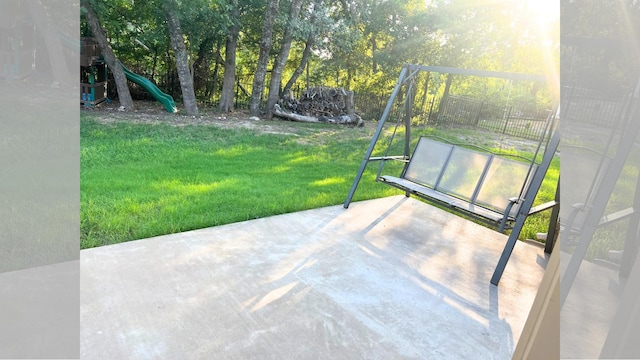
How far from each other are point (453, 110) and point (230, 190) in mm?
9587

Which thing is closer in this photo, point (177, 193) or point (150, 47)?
point (177, 193)

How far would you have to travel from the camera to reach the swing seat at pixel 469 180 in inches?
130

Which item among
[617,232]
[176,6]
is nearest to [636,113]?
[617,232]

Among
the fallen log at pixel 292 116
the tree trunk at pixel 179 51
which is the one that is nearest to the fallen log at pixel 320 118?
the fallen log at pixel 292 116

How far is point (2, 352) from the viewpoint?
1.75 m

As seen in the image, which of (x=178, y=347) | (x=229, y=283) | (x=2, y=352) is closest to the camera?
(x=2, y=352)

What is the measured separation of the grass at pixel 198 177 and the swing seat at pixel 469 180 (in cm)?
77

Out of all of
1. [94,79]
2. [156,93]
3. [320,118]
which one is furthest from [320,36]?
[94,79]

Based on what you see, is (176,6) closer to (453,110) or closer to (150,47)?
(150,47)

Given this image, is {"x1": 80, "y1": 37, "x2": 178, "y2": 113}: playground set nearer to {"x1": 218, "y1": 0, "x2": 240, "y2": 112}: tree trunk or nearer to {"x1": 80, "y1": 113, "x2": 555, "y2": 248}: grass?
{"x1": 218, "y1": 0, "x2": 240, "y2": 112}: tree trunk

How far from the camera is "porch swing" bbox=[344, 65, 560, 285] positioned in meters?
3.09

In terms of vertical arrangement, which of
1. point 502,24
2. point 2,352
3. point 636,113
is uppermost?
point 502,24

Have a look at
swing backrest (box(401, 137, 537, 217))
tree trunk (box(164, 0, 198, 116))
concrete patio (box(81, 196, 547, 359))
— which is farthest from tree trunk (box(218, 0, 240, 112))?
concrete patio (box(81, 196, 547, 359))

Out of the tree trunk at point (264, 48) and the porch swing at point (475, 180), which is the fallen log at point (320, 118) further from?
the porch swing at point (475, 180)
